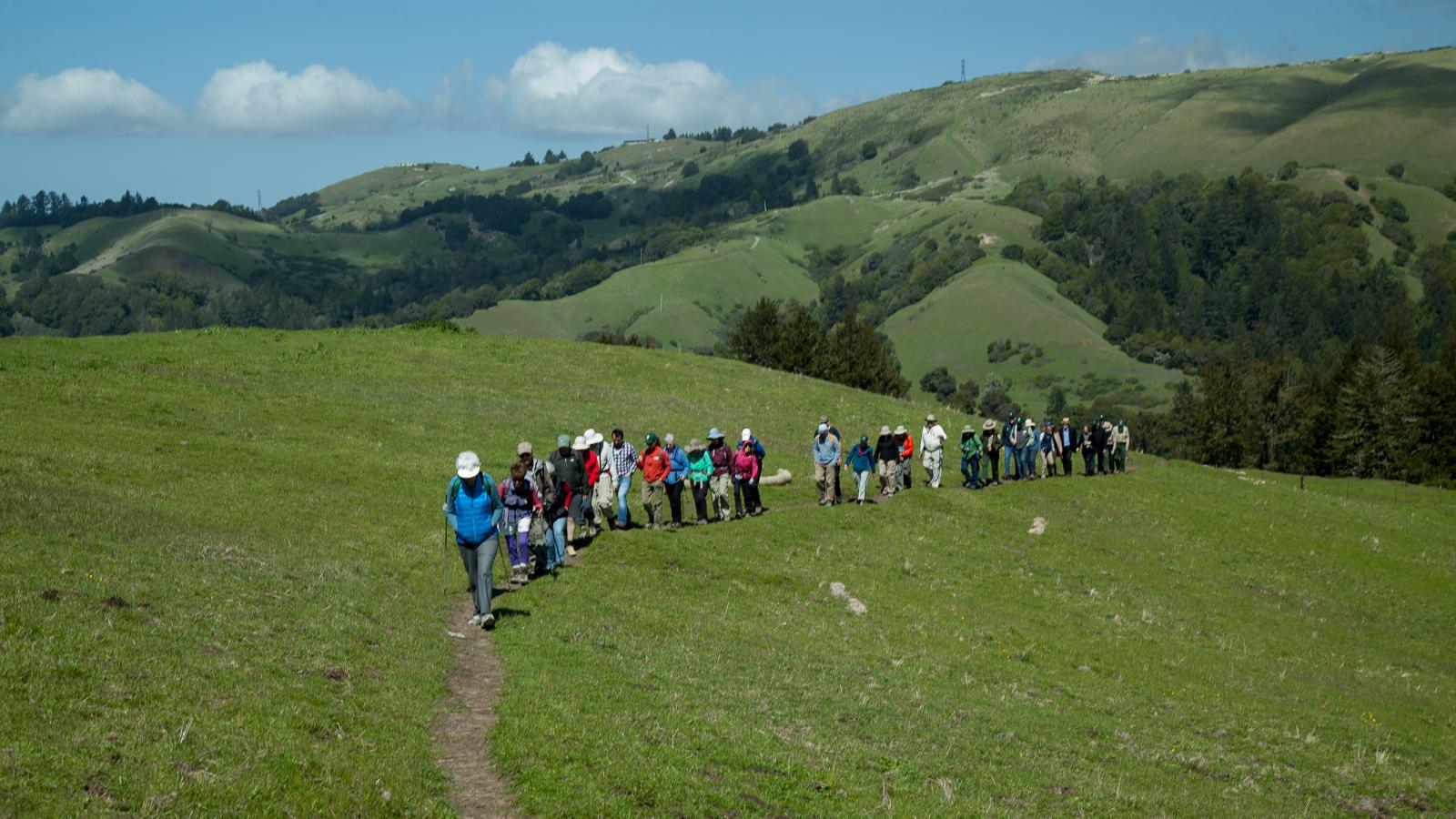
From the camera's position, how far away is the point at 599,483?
32031mm

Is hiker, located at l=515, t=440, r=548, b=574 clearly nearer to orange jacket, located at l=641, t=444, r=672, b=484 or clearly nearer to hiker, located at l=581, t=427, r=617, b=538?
hiker, located at l=581, t=427, r=617, b=538

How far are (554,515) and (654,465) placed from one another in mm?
6002

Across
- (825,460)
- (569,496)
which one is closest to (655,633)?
(569,496)

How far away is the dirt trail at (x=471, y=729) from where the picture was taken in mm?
13086

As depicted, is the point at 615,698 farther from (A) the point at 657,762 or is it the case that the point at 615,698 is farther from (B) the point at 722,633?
(B) the point at 722,633

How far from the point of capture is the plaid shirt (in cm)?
3197

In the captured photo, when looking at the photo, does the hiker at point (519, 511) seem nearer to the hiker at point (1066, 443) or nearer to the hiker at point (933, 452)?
the hiker at point (933, 452)

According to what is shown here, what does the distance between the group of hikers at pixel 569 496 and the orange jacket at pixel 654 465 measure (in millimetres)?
25

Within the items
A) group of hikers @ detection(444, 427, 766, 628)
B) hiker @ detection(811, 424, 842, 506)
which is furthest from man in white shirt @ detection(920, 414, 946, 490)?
group of hikers @ detection(444, 427, 766, 628)

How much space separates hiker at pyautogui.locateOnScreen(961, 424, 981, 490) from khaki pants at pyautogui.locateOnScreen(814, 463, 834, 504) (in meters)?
9.45

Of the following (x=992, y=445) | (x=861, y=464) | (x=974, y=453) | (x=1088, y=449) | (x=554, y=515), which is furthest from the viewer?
(x=1088, y=449)

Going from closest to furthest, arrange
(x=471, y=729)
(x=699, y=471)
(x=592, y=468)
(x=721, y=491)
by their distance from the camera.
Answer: (x=471, y=729) → (x=592, y=468) → (x=699, y=471) → (x=721, y=491)

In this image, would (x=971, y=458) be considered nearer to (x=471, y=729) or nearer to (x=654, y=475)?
(x=654, y=475)

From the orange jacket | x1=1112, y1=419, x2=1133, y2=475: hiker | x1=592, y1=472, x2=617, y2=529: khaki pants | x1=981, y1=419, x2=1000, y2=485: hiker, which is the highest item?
the orange jacket
